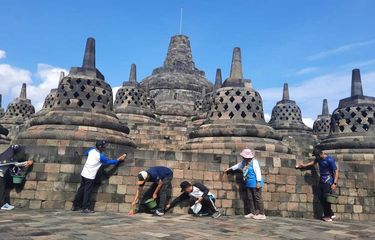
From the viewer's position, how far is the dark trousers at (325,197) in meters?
7.22

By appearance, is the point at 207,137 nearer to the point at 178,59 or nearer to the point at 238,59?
the point at 238,59

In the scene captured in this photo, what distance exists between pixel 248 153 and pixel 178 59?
91.8ft

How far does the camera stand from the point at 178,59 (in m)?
34.2

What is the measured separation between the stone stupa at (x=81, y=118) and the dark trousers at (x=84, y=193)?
2774 mm

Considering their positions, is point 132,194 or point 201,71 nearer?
point 132,194

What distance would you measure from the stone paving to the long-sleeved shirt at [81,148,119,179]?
2.57ft

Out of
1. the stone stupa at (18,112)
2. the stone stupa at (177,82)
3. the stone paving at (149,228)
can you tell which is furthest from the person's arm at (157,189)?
the stone stupa at (18,112)

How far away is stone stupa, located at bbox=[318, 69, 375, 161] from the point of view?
12398 mm

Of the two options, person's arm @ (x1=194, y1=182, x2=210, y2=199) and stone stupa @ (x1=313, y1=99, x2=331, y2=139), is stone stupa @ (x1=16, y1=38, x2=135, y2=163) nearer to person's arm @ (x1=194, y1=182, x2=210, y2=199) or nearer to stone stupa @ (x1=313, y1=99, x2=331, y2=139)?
person's arm @ (x1=194, y1=182, x2=210, y2=199)

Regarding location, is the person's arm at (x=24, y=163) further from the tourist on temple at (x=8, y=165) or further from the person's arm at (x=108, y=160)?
the person's arm at (x=108, y=160)

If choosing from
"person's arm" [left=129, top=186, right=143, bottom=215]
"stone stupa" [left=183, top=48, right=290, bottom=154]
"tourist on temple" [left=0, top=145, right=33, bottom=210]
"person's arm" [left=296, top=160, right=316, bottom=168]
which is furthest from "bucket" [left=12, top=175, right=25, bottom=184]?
"person's arm" [left=296, top=160, right=316, bottom=168]

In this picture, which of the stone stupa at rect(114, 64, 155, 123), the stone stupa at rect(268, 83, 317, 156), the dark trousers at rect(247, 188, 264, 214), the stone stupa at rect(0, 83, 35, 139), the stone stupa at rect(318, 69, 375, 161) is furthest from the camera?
the stone stupa at rect(0, 83, 35, 139)

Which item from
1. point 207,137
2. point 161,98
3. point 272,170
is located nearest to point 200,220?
point 272,170

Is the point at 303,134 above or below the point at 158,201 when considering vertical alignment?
above
